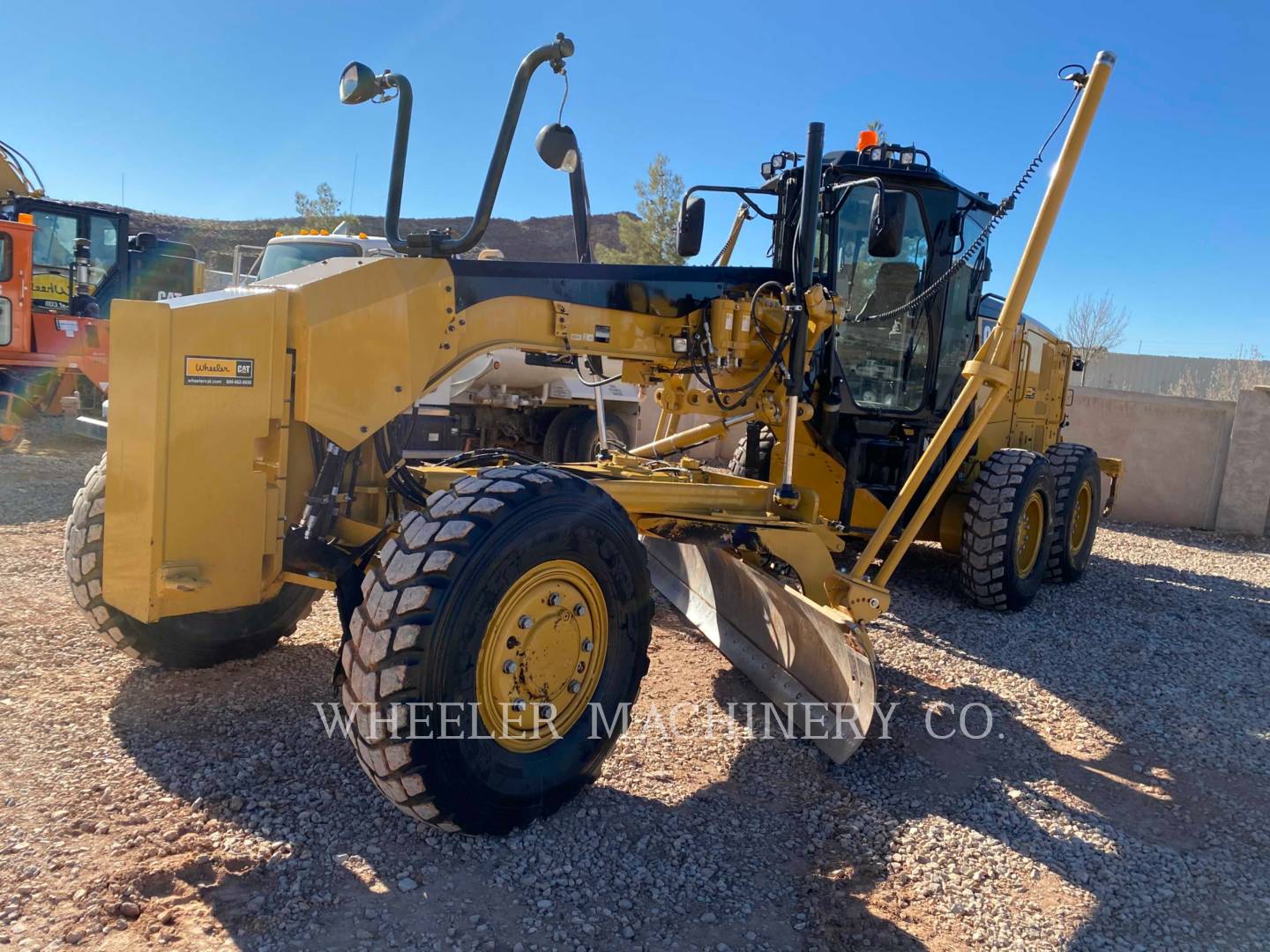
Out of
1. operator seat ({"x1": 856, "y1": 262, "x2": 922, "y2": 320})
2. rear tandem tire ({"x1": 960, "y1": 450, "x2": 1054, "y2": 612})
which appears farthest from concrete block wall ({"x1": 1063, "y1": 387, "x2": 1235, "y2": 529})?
operator seat ({"x1": 856, "y1": 262, "x2": 922, "y2": 320})

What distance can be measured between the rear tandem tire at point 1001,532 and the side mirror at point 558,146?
378 centimetres

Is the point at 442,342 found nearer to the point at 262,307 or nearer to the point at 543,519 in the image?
the point at 262,307

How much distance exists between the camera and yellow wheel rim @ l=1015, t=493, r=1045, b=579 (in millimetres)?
6480

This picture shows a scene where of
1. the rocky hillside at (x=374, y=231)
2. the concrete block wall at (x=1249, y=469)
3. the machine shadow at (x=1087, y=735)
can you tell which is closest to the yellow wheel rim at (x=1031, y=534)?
the machine shadow at (x=1087, y=735)

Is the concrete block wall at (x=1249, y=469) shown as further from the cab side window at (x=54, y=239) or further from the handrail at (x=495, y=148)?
the cab side window at (x=54, y=239)

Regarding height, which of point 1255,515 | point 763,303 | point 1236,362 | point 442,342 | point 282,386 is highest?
point 1236,362

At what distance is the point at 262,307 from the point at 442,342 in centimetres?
66

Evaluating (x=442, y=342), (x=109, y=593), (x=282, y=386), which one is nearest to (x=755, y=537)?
(x=442, y=342)

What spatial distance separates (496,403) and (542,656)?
6.32 meters

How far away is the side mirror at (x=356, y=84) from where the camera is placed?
3.34 meters

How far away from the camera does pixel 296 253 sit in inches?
364

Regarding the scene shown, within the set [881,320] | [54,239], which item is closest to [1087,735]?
[881,320]

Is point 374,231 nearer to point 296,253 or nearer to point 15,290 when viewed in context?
point 15,290

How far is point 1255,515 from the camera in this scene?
10.8m
